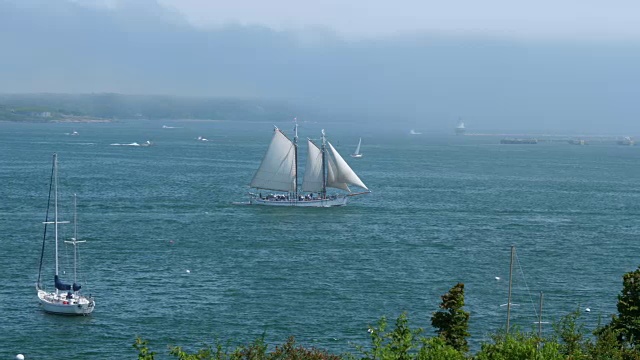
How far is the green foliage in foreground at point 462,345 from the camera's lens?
26656 mm

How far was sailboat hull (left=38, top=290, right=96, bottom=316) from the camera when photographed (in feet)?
153

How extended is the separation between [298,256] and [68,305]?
19608mm

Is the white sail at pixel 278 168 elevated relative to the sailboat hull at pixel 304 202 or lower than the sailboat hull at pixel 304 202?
elevated

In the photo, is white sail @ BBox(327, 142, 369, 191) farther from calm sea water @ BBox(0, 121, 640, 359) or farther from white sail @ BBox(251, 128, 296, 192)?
white sail @ BBox(251, 128, 296, 192)

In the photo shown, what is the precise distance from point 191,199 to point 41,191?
54.7 feet

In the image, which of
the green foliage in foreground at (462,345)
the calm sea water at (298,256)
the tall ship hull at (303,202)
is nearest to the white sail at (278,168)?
the tall ship hull at (303,202)

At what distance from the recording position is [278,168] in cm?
9362

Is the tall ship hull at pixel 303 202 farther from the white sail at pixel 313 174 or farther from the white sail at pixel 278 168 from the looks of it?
the white sail at pixel 313 174

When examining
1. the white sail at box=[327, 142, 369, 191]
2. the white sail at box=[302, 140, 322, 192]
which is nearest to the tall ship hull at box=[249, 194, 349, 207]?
the white sail at box=[327, 142, 369, 191]

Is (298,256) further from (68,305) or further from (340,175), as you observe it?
(340,175)

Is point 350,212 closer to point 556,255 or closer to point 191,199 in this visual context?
point 191,199

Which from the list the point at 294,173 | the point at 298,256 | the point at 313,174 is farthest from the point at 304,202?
the point at 298,256

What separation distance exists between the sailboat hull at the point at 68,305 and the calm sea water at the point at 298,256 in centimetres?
43

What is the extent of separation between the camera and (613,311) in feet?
162
